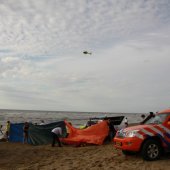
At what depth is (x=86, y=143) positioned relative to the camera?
59.3ft

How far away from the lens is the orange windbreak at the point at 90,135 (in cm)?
1819

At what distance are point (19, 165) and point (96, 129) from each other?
686cm

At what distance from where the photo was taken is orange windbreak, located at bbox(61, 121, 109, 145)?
1819 cm

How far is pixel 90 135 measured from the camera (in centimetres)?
1858

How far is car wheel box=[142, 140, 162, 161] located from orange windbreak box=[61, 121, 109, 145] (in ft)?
22.5

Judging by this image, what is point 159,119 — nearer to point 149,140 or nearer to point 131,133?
point 149,140

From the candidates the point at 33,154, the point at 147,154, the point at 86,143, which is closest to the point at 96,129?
the point at 86,143

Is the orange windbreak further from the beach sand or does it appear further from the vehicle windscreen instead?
the vehicle windscreen

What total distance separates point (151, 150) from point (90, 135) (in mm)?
7560

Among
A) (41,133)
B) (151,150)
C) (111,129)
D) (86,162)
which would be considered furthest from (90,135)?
(151,150)

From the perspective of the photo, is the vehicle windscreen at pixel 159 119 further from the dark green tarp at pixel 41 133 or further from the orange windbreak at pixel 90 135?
the dark green tarp at pixel 41 133

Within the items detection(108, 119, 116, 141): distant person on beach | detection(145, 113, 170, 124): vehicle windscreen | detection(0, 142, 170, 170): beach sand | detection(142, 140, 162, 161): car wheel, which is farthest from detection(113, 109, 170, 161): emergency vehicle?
detection(108, 119, 116, 141): distant person on beach

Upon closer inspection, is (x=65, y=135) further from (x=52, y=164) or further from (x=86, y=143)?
(x=52, y=164)

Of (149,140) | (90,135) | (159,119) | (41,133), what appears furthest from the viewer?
(41,133)
